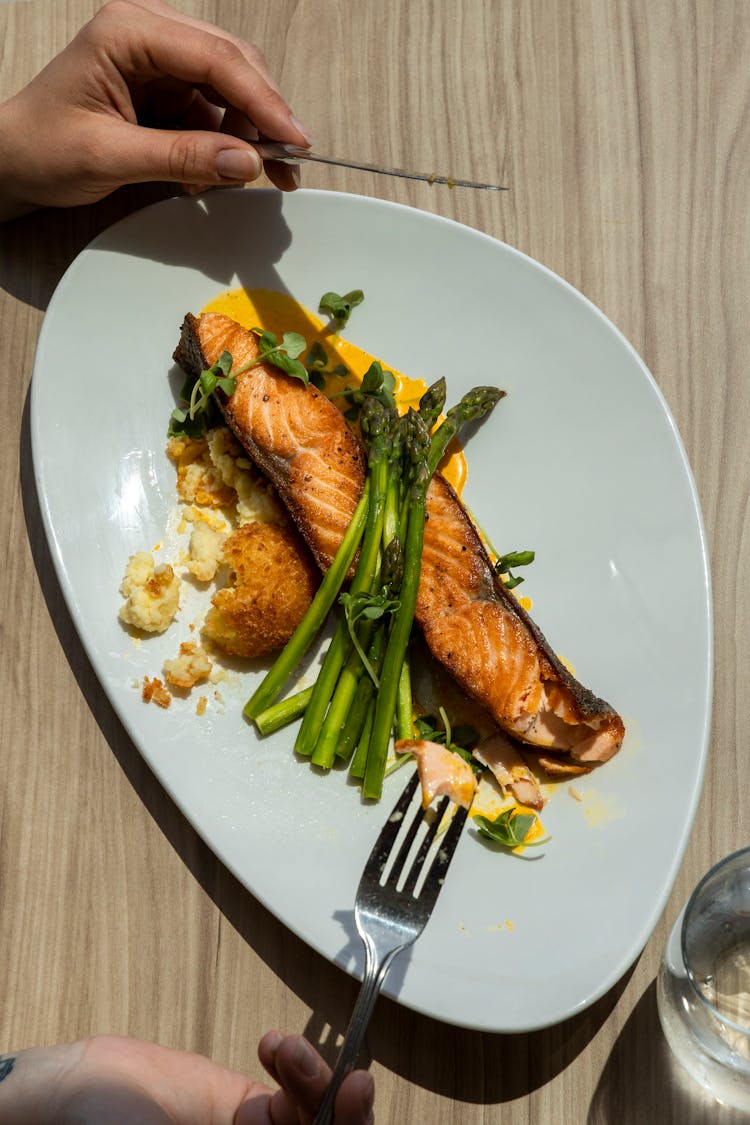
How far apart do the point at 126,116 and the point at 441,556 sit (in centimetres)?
176

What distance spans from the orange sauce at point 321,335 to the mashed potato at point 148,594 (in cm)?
84

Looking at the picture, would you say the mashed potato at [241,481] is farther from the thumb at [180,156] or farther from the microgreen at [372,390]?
the thumb at [180,156]

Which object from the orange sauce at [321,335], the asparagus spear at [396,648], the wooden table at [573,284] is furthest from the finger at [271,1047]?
the orange sauce at [321,335]

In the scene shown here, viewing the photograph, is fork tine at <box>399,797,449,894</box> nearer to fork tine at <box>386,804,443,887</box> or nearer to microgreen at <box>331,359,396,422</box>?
fork tine at <box>386,804,443,887</box>

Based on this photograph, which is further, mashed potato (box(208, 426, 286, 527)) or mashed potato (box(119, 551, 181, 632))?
mashed potato (box(208, 426, 286, 527))

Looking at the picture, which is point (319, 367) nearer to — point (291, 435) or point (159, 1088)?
point (291, 435)

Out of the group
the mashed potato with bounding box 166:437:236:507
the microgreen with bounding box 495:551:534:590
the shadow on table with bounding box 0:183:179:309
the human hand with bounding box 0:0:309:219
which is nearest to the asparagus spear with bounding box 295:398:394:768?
the microgreen with bounding box 495:551:534:590

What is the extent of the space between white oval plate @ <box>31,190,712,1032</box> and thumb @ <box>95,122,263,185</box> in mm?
142

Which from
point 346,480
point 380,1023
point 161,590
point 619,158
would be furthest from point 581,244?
point 380,1023

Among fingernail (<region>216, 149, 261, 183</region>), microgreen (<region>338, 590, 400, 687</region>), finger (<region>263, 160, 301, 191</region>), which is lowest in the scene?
microgreen (<region>338, 590, 400, 687</region>)

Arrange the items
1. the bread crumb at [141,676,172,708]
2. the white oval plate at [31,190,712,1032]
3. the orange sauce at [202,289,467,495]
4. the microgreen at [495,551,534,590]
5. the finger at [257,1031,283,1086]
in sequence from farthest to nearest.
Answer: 1. the orange sauce at [202,289,467,495]
2. the microgreen at [495,551,534,590]
3. the bread crumb at [141,676,172,708]
4. the white oval plate at [31,190,712,1032]
5. the finger at [257,1031,283,1086]

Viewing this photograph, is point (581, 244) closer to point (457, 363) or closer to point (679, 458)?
point (457, 363)

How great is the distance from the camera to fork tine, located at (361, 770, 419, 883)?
8.98 feet

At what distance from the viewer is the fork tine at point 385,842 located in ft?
8.98
